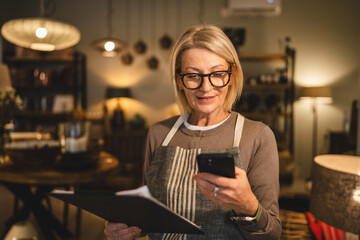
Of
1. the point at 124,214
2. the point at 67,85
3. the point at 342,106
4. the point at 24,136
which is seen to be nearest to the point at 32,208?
the point at 24,136

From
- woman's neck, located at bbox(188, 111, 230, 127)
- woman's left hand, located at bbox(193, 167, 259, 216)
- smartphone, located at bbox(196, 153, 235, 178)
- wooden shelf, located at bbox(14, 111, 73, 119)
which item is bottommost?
wooden shelf, located at bbox(14, 111, 73, 119)

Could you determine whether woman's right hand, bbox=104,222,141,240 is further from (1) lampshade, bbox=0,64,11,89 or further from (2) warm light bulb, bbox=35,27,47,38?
(1) lampshade, bbox=0,64,11,89

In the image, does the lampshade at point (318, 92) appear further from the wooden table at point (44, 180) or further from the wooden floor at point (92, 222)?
the wooden table at point (44, 180)

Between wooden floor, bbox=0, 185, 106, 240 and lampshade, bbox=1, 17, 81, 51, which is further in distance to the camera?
wooden floor, bbox=0, 185, 106, 240

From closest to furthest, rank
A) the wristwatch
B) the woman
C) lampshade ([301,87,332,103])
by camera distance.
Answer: the wristwatch < the woman < lampshade ([301,87,332,103])

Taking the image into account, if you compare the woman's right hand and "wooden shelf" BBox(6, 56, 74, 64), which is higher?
"wooden shelf" BBox(6, 56, 74, 64)

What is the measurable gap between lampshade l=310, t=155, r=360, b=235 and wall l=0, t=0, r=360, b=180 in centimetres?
426

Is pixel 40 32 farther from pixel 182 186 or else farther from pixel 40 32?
pixel 182 186

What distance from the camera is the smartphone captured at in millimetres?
636

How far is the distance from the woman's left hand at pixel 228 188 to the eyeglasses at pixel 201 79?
39 cm

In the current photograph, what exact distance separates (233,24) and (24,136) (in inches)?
161

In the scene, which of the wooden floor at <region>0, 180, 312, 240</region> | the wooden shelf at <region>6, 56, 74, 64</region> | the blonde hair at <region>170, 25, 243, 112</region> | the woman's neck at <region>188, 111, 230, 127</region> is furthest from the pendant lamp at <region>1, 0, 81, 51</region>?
the wooden shelf at <region>6, 56, 74, 64</region>

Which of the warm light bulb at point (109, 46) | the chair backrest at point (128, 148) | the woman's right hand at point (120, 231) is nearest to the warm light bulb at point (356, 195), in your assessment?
the woman's right hand at point (120, 231)

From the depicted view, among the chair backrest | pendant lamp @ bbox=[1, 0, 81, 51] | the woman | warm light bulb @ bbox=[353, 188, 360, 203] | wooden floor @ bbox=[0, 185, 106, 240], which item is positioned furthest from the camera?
the chair backrest
